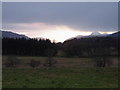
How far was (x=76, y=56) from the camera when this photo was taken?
Answer: 50.0 m

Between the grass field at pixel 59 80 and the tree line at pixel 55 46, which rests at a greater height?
the tree line at pixel 55 46

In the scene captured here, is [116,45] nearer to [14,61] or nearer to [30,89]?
[14,61]

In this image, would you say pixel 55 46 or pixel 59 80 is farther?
pixel 55 46

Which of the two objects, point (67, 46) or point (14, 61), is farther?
point (67, 46)

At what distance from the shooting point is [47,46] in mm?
51656

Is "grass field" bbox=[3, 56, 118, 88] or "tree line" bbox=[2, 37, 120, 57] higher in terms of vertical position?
"tree line" bbox=[2, 37, 120, 57]

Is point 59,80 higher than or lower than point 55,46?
lower

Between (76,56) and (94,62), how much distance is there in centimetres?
1525

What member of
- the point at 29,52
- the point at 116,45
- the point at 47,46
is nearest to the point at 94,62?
the point at 116,45

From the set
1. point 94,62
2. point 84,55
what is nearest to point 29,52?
point 84,55

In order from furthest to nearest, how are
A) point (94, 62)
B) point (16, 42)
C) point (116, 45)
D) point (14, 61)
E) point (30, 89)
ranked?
point (16, 42) → point (116, 45) → point (94, 62) → point (14, 61) → point (30, 89)

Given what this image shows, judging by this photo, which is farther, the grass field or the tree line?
the tree line

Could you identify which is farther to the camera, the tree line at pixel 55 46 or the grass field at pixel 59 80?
the tree line at pixel 55 46

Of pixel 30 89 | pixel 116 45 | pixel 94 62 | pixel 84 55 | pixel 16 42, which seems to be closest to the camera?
pixel 30 89
